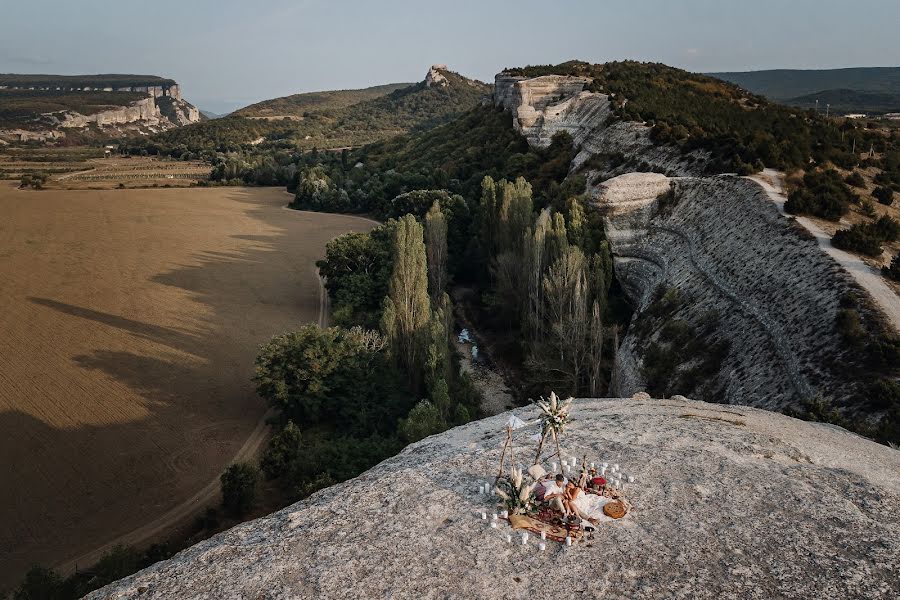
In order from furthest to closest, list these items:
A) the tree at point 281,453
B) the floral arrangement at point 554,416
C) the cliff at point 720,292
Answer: the tree at point 281,453
the cliff at point 720,292
the floral arrangement at point 554,416

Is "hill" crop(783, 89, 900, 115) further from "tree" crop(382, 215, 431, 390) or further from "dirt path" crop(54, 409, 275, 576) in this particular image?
"dirt path" crop(54, 409, 275, 576)

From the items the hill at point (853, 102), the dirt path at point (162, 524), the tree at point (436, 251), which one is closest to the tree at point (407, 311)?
the dirt path at point (162, 524)

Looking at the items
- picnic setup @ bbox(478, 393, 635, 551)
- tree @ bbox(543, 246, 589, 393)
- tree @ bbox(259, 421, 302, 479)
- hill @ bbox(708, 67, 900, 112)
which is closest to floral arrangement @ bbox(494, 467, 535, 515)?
picnic setup @ bbox(478, 393, 635, 551)

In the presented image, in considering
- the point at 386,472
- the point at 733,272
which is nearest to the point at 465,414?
the point at 386,472

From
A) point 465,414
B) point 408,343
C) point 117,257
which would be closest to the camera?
point 465,414

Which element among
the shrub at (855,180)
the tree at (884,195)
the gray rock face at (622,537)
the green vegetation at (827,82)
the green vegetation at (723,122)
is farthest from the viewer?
the green vegetation at (827,82)

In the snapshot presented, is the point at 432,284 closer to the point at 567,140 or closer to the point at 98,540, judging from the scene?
the point at 98,540

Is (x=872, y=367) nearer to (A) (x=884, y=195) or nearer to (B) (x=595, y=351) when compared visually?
(B) (x=595, y=351)

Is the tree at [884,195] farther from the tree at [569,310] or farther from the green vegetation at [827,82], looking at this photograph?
the green vegetation at [827,82]
